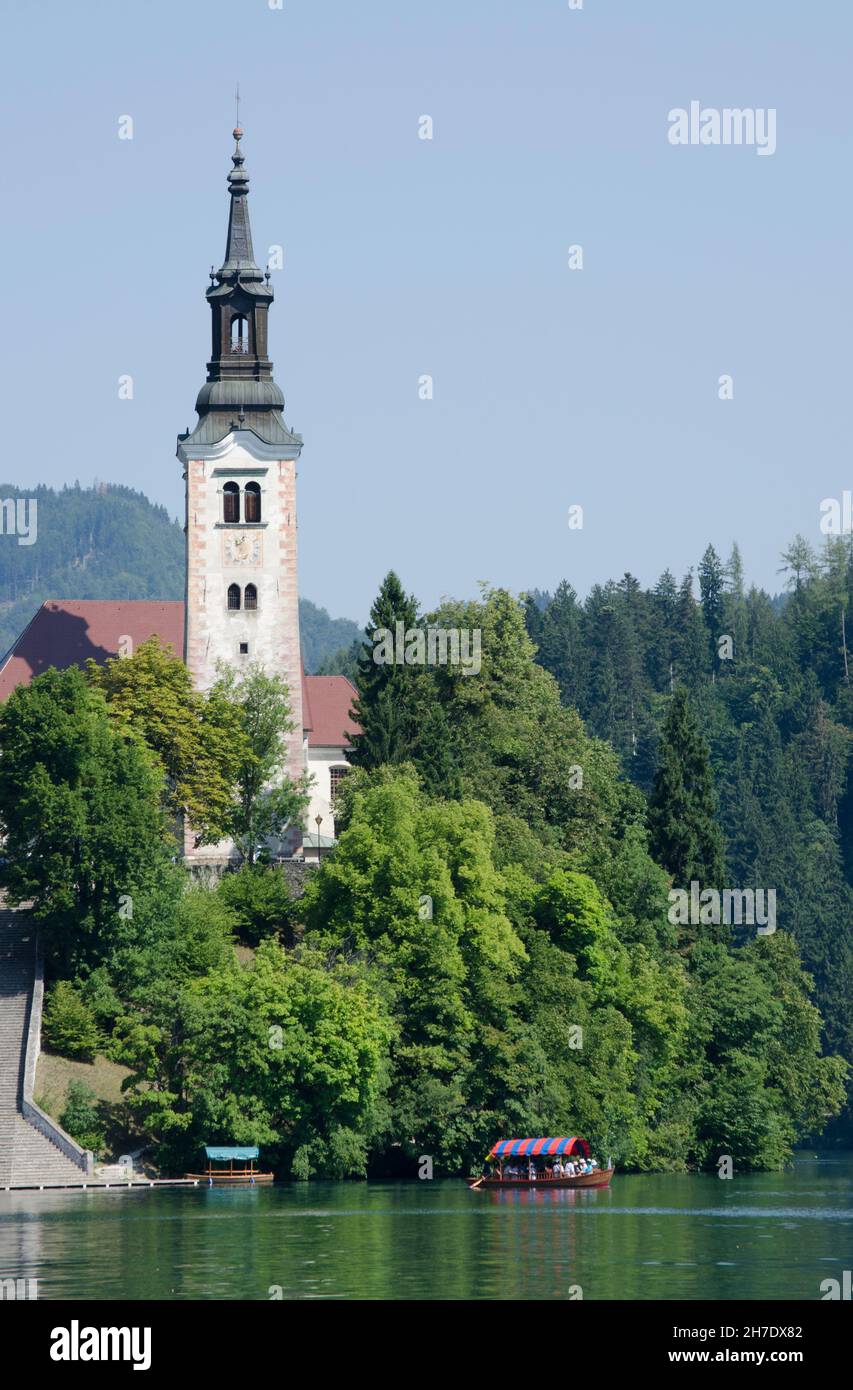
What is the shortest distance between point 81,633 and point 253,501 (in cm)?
1206

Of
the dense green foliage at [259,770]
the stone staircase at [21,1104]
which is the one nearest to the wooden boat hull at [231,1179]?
the stone staircase at [21,1104]

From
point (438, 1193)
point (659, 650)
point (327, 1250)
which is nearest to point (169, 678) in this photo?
point (438, 1193)

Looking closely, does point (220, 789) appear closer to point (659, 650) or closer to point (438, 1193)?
point (438, 1193)

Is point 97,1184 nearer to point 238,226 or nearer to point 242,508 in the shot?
point 242,508

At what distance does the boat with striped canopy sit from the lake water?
0.86 m

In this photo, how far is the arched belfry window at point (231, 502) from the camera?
98562mm

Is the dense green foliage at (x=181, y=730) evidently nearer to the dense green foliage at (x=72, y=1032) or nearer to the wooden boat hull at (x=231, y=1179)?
the dense green foliage at (x=72, y=1032)

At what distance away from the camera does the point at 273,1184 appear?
238ft

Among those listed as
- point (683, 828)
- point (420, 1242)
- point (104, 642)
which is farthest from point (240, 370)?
point (420, 1242)

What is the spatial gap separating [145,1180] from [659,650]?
12021 centimetres

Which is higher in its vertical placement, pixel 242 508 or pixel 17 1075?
pixel 242 508

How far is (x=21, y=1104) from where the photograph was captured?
242 feet

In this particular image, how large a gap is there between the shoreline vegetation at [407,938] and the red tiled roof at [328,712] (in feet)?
28.4

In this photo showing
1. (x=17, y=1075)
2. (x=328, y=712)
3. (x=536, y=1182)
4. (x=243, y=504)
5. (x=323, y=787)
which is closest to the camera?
(x=536, y=1182)
